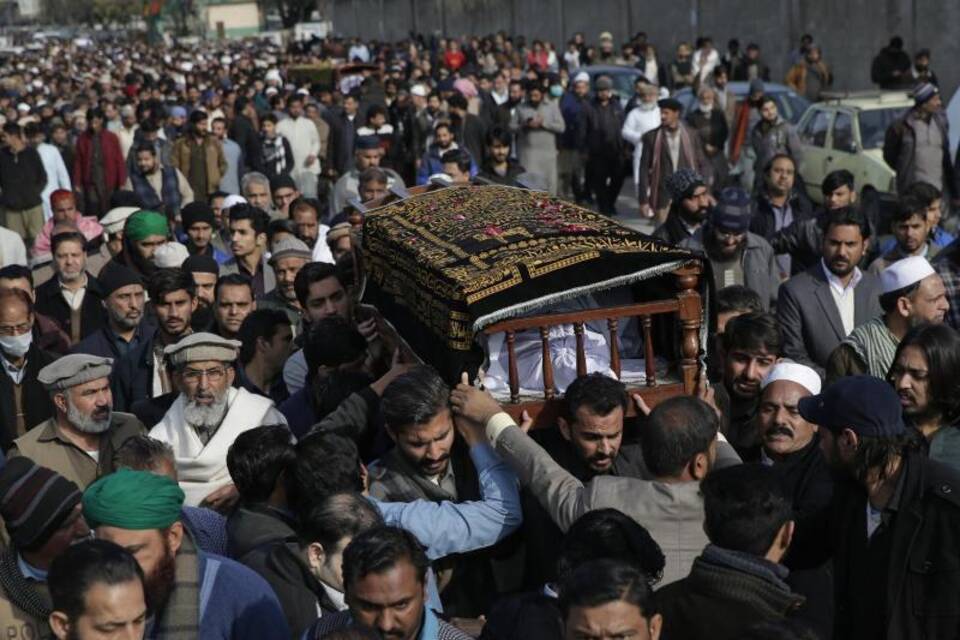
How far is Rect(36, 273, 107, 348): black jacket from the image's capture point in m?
9.16

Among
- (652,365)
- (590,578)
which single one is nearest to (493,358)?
(652,365)

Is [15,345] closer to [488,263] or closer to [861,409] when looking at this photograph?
[488,263]

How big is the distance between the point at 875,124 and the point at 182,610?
14.0 m

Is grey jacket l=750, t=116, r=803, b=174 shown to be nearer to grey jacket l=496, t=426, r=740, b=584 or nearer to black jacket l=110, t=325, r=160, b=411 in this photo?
black jacket l=110, t=325, r=160, b=411

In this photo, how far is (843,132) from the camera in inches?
675

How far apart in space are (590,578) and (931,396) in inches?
83.7

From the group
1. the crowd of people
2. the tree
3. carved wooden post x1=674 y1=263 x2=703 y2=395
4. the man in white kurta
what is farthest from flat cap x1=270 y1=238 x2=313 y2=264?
the tree

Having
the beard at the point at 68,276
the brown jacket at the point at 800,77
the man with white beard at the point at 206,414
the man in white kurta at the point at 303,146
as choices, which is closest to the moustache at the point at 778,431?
the man with white beard at the point at 206,414

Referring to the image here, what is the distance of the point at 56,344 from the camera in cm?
864

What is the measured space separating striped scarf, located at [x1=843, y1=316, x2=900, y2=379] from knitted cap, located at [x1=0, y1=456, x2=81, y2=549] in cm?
338

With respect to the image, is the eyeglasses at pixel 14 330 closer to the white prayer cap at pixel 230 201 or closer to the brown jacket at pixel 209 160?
the white prayer cap at pixel 230 201

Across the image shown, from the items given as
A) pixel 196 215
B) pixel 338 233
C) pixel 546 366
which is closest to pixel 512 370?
pixel 546 366

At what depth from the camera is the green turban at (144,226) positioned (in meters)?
9.82

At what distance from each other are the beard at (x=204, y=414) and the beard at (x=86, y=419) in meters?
0.35
